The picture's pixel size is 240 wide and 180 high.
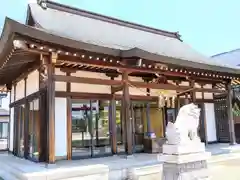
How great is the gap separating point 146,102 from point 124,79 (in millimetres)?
2120

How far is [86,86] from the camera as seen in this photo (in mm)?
7582

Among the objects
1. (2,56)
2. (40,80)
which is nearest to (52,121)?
(40,80)

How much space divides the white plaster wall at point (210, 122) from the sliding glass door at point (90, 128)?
15.7 feet

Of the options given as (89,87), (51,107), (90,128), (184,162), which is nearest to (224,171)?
(184,162)

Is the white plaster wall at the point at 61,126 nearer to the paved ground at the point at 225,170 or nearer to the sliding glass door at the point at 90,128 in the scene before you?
the sliding glass door at the point at 90,128

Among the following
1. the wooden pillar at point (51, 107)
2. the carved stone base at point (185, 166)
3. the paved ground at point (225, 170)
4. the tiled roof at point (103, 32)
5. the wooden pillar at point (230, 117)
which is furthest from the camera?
the wooden pillar at point (230, 117)

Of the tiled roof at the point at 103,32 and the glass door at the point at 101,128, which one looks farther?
the tiled roof at the point at 103,32

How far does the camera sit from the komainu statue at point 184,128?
4.50 meters

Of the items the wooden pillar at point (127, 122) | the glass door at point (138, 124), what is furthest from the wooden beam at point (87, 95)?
the wooden pillar at point (127, 122)

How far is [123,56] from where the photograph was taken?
6352 millimetres

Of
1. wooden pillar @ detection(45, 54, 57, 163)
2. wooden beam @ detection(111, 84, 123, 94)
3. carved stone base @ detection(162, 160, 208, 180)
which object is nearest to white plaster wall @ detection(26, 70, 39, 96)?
wooden pillar @ detection(45, 54, 57, 163)

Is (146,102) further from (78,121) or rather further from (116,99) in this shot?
(78,121)

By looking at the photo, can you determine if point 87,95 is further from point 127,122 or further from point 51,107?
point 51,107

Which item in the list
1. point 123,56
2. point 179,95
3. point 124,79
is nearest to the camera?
point 123,56
